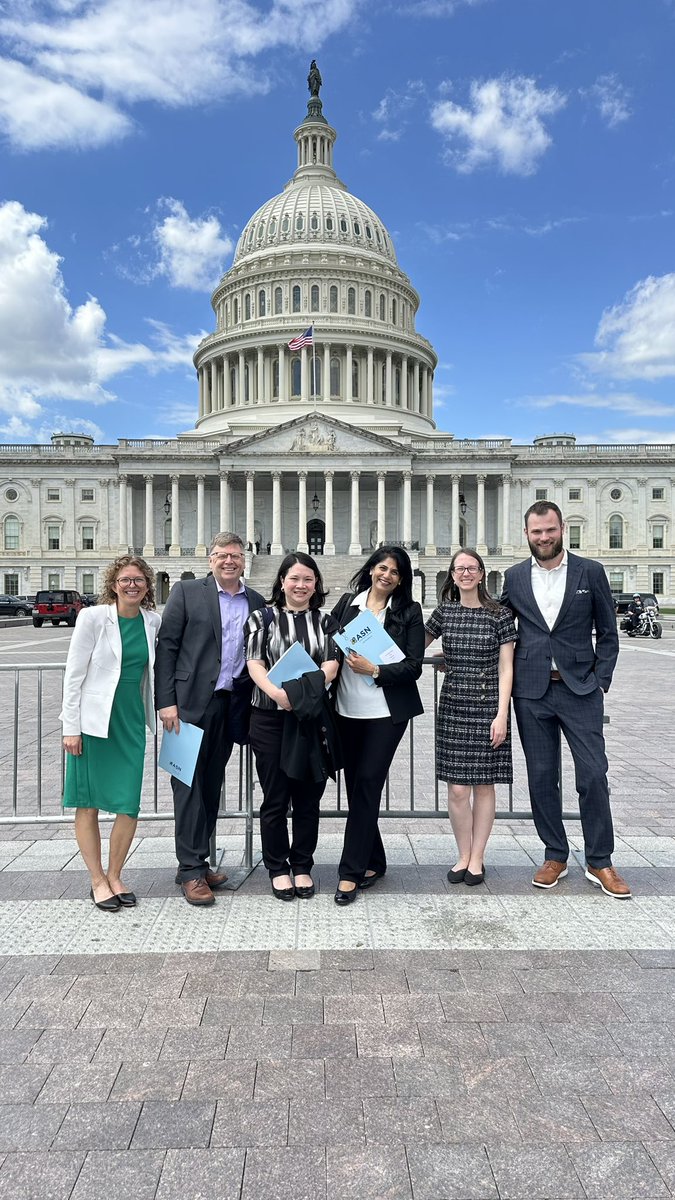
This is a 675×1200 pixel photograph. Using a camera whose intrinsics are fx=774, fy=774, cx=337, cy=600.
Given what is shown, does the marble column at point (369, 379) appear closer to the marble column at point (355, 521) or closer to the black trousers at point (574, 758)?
the marble column at point (355, 521)

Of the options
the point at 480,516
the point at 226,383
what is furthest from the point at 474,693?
the point at 226,383

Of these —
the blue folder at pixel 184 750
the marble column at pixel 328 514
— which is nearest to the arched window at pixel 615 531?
the marble column at pixel 328 514

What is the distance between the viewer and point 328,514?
236 feet

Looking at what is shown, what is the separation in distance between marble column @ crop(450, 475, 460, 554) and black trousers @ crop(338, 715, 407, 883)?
2608 inches

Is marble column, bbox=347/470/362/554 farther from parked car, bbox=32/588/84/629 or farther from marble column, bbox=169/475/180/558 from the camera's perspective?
parked car, bbox=32/588/84/629

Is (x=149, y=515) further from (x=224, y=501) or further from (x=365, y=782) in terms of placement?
(x=365, y=782)

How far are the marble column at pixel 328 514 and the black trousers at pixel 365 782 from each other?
6381cm

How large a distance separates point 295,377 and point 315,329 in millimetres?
5169

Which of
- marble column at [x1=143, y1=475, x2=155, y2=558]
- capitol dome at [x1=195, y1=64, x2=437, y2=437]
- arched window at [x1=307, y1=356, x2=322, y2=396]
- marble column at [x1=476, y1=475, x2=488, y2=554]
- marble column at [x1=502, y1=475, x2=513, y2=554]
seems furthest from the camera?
capitol dome at [x1=195, y1=64, x2=437, y2=437]

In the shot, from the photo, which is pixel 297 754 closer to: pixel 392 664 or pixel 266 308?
pixel 392 664

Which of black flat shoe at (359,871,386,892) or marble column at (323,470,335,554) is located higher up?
marble column at (323,470,335,554)

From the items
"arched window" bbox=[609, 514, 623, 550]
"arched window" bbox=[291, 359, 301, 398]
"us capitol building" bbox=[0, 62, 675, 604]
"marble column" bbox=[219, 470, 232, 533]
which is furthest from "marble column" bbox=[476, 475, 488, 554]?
"marble column" bbox=[219, 470, 232, 533]

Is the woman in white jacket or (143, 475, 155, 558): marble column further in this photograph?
(143, 475, 155, 558): marble column

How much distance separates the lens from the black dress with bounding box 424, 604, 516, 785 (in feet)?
18.4
